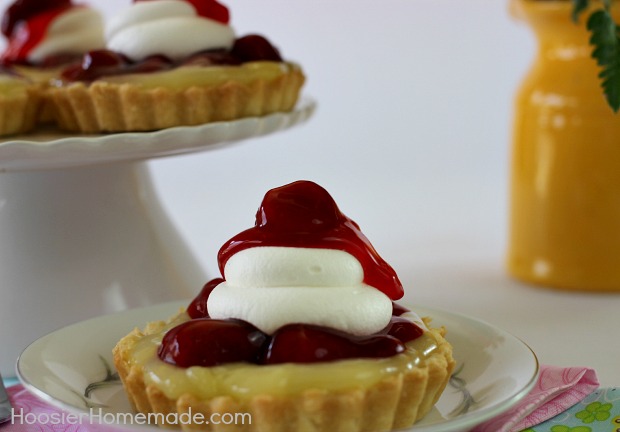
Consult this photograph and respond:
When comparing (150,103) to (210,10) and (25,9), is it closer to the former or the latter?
(210,10)

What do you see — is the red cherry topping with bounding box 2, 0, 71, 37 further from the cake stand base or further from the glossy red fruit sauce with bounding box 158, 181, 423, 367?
the glossy red fruit sauce with bounding box 158, 181, 423, 367

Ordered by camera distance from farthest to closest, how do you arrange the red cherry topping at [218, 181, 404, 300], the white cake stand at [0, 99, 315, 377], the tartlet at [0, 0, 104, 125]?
the tartlet at [0, 0, 104, 125] < the white cake stand at [0, 99, 315, 377] < the red cherry topping at [218, 181, 404, 300]

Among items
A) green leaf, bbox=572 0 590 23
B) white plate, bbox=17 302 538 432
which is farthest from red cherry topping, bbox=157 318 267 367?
green leaf, bbox=572 0 590 23

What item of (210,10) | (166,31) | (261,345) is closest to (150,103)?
(166,31)

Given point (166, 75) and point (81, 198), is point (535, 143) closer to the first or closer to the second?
point (166, 75)

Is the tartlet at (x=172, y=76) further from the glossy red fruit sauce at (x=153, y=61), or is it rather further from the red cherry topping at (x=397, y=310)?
the red cherry topping at (x=397, y=310)

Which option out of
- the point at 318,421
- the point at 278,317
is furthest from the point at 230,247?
the point at 318,421

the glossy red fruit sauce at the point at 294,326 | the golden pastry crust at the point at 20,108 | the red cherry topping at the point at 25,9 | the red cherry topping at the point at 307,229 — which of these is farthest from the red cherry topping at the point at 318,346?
the red cherry topping at the point at 25,9
